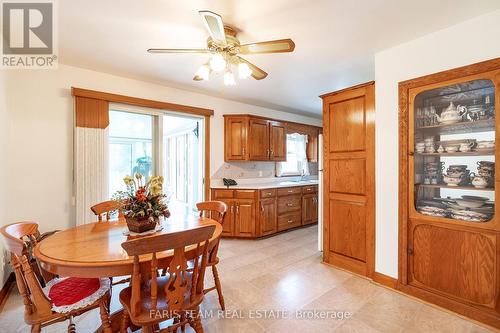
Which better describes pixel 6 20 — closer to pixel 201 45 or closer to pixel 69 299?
pixel 201 45

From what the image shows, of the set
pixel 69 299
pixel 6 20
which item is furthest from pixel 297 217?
pixel 6 20

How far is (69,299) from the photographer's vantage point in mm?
1420

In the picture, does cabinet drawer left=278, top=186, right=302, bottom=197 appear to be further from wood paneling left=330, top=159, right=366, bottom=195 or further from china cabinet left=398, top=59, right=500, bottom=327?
china cabinet left=398, top=59, right=500, bottom=327

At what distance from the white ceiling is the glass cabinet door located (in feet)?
2.09

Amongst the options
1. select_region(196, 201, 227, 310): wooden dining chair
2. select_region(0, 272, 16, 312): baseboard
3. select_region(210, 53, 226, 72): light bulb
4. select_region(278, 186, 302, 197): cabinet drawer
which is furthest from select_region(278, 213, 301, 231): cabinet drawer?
select_region(0, 272, 16, 312): baseboard

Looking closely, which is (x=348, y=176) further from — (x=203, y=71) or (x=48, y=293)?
(x=48, y=293)

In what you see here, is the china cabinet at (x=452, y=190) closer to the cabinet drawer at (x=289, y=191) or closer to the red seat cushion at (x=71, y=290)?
the cabinet drawer at (x=289, y=191)

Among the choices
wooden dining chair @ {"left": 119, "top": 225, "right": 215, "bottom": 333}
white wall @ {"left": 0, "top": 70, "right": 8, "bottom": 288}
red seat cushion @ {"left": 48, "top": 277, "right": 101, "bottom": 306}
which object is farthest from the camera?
white wall @ {"left": 0, "top": 70, "right": 8, "bottom": 288}

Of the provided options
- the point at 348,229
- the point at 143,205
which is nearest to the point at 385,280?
the point at 348,229

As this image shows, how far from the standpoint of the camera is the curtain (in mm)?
2791

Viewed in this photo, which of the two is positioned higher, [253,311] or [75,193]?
[75,193]

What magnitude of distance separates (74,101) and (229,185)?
247cm

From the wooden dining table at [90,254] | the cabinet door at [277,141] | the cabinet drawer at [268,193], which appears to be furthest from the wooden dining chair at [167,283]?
the cabinet door at [277,141]

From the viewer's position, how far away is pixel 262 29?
6.79 ft
